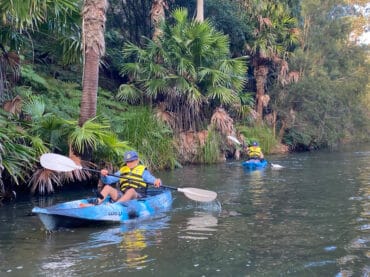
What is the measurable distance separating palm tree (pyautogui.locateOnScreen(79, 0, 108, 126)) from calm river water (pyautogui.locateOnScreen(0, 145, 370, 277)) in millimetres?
2363

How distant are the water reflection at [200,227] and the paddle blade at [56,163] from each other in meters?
2.50

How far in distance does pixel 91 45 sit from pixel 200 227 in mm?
5821

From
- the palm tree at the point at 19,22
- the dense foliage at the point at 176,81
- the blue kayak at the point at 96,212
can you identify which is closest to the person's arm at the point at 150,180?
the blue kayak at the point at 96,212

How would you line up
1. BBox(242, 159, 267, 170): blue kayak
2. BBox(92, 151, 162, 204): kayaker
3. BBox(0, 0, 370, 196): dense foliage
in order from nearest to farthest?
BBox(92, 151, 162, 204): kayaker < BBox(0, 0, 370, 196): dense foliage < BBox(242, 159, 267, 170): blue kayak

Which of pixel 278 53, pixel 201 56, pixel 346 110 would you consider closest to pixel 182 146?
pixel 201 56

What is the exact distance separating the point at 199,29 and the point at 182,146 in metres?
4.65

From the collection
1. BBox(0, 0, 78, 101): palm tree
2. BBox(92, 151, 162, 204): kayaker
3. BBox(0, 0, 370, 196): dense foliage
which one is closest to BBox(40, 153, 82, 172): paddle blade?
BBox(92, 151, 162, 204): kayaker

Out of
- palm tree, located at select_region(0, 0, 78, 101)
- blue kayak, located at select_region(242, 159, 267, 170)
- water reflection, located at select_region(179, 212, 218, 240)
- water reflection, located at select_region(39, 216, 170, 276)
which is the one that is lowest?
water reflection, located at select_region(39, 216, 170, 276)

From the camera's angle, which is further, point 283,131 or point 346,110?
point 346,110

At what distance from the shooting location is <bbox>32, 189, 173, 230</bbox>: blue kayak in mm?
8586

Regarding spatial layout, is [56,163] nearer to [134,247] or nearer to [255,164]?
[134,247]

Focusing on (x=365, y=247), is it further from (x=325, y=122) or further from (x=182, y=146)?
(x=325, y=122)

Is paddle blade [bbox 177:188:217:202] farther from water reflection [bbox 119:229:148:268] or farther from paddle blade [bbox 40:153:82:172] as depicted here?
paddle blade [bbox 40:153:82:172]

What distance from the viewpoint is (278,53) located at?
28.3 m
